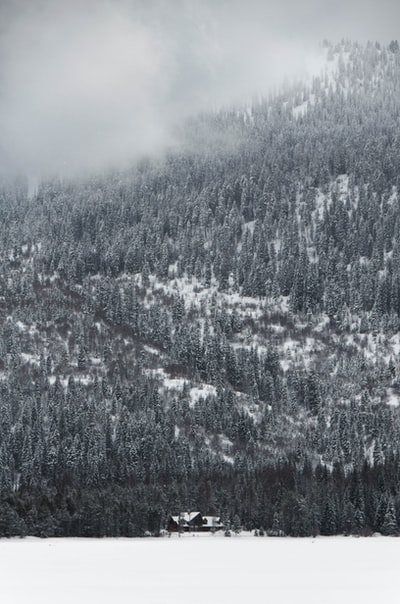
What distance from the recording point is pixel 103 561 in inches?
3821

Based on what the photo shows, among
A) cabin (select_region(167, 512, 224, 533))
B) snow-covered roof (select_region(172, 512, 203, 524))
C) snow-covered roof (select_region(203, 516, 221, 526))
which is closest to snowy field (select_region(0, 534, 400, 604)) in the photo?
snow-covered roof (select_region(172, 512, 203, 524))

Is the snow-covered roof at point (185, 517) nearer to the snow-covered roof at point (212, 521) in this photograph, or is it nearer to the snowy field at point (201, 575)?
the snow-covered roof at point (212, 521)

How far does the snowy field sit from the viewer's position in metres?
63.9

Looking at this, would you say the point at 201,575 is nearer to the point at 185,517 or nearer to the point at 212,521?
the point at 185,517

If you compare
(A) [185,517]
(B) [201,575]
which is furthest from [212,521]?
(B) [201,575]

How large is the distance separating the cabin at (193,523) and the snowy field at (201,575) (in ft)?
189

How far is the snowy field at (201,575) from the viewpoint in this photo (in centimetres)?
6388

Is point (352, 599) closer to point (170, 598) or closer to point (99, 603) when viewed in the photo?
point (170, 598)

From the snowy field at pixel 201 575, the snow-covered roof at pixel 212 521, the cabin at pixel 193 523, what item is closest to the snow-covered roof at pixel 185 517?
the cabin at pixel 193 523

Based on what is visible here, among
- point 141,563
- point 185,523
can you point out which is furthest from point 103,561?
point 185,523

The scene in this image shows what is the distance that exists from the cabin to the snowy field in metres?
57.6

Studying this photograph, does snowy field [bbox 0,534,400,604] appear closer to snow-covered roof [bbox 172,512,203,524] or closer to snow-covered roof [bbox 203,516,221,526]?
snow-covered roof [bbox 172,512,203,524]

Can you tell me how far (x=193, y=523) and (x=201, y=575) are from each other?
104225mm

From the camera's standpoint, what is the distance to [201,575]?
8012 centimetres
